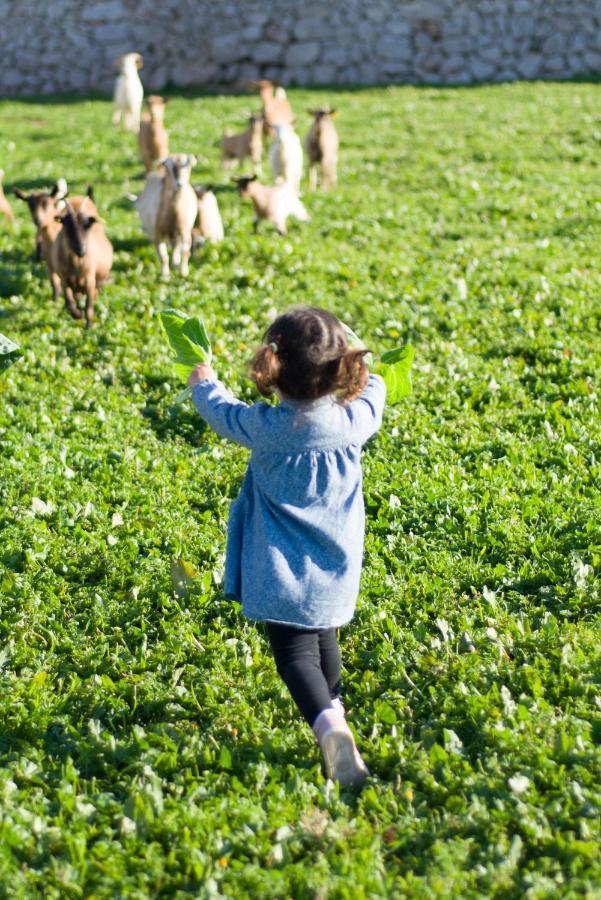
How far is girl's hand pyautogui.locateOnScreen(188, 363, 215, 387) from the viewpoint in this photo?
13.9 feet

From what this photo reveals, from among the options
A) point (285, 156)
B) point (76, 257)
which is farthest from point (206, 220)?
point (285, 156)

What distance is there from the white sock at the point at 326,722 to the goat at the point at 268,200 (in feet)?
28.7

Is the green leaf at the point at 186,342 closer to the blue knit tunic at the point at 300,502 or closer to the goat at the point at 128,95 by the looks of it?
the blue knit tunic at the point at 300,502

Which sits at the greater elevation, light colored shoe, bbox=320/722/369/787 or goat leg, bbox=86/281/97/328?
goat leg, bbox=86/281/97/328

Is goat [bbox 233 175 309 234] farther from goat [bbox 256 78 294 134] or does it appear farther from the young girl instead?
the young girl

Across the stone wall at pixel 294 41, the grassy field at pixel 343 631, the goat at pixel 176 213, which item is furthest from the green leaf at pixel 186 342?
the stone wall at pixel 294 41

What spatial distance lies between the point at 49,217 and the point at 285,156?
4.36 m

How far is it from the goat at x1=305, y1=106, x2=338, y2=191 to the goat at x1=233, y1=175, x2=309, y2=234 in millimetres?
2485

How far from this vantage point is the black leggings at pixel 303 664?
13.0 ft

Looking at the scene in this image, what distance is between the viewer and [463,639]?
481 centimetres

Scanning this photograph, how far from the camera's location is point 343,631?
5020mm

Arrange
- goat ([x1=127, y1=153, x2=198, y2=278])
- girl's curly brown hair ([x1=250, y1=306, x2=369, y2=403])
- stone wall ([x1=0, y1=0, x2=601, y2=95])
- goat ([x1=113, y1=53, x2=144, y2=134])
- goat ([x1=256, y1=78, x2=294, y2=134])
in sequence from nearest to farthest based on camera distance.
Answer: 1. girl's curly brown hair ([x1=250, y1=306, x2=369, y2=403])
2. goat ([x1=127, y1=153, x2=198, y2=278])
3. goat ([x1=256, y1=78, x2=294, y2=134])
4. goat ([x1=113, y1=53, x2=144, y2=134])
5. stone wall ([x1=0, y1=0, x2=601, y2=95])

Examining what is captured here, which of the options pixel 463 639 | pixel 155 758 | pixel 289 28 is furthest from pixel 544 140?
pixel 155 758

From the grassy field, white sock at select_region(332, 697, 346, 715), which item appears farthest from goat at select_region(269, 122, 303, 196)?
white sock at select_region(332, 697, 346, 715)
